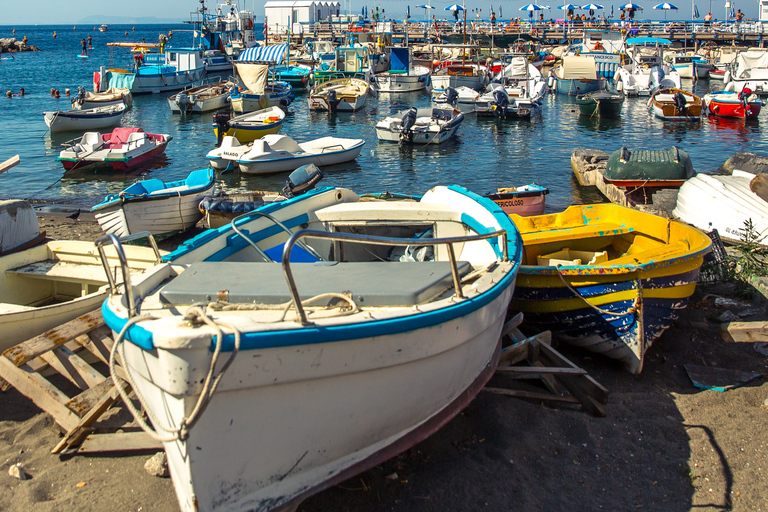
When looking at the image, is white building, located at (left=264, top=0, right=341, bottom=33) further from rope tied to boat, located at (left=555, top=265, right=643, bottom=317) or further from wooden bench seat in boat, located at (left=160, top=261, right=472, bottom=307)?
wooden bench seat in boat, located at (left=160, top=261, right=472, bottom=307)

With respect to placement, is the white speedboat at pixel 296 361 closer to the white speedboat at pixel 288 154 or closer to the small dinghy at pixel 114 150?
the white speedboat at pixel 288 154

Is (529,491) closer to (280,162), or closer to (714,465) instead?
(714,465)

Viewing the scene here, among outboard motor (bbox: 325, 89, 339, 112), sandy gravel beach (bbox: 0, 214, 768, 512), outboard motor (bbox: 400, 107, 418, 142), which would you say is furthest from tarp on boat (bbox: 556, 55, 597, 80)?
sandy gravel beach (bbox: 0, 214, 768, 512)

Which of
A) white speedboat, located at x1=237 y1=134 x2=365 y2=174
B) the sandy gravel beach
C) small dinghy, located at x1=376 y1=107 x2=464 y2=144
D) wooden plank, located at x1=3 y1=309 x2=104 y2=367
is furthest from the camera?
small dinghy, located at x1=376 y1=107 x2=464 y2=144

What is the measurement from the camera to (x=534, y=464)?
4715 millimetres

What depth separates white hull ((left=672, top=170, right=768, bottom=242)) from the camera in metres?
9.49

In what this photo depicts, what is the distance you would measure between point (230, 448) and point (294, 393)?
0.50 m

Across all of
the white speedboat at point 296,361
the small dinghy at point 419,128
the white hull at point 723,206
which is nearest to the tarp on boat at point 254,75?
the small dinghy at point 419,128

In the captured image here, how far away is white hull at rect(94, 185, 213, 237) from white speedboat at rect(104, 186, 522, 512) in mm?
6782

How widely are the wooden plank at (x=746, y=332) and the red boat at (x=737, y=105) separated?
26.1 meters

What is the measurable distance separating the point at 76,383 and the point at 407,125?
61.0ft

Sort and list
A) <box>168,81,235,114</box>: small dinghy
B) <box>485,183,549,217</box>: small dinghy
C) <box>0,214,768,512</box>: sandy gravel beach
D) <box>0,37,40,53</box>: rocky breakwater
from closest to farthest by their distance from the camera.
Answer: <box>0,214,768,512</box>: sandy gravel beach, <box>485,183,549,217</box>: small dinghy, <box>168,81,235,114</box>: small dinghy, <box>0,37,40,53</box>: rocky breakwater

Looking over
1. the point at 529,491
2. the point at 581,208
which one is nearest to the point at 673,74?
the point at 581,208

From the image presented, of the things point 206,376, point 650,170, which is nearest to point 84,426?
point 206,376
